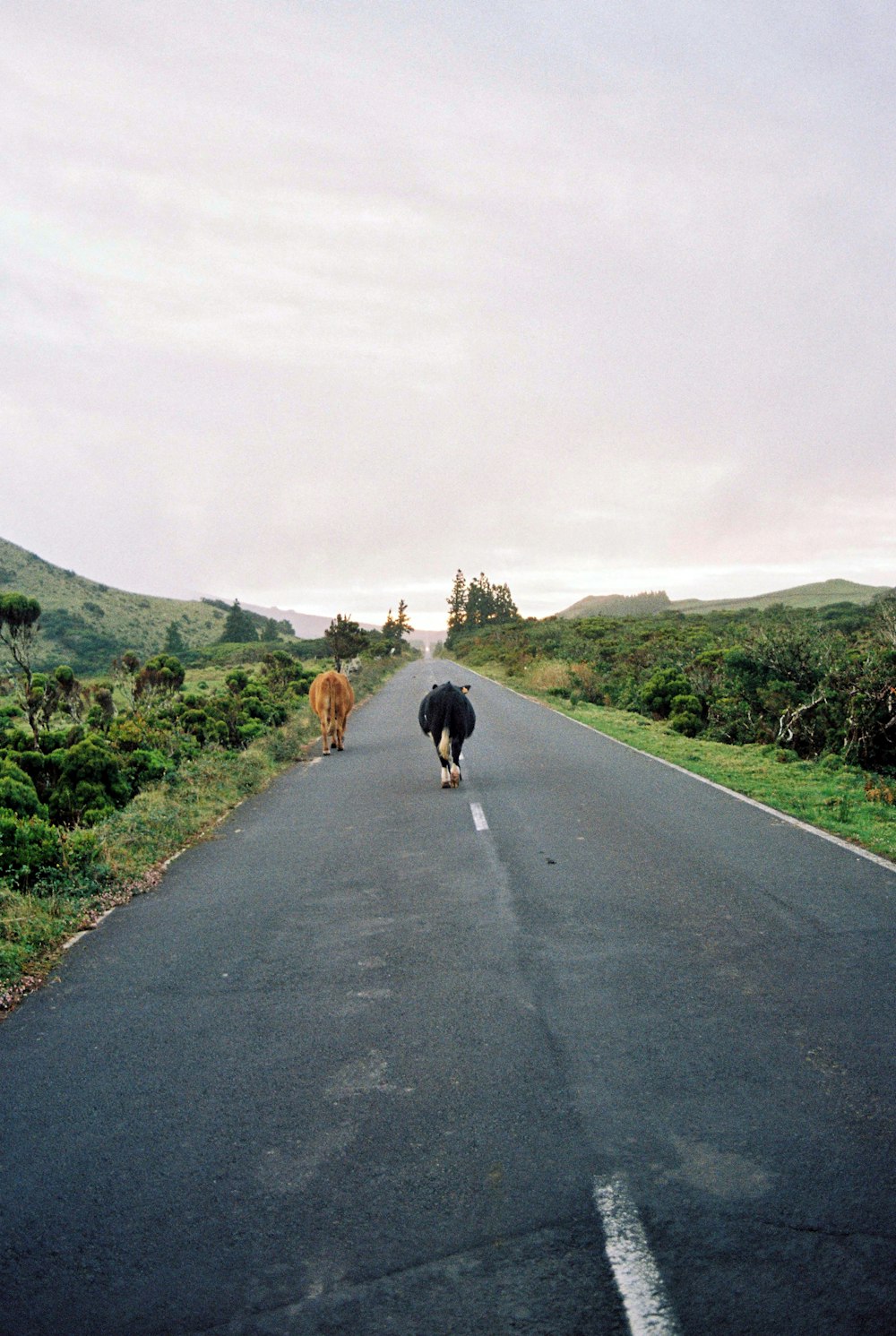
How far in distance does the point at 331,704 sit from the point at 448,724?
19.8 feet

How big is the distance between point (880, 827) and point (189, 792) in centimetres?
932

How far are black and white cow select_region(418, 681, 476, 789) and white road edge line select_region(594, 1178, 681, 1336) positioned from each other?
32.0 ft

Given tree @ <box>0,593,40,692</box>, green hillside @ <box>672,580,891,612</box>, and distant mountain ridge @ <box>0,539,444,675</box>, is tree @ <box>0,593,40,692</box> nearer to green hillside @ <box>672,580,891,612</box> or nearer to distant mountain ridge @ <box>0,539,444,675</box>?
distant mountain ridge @ <box>0,539,444,675</box>

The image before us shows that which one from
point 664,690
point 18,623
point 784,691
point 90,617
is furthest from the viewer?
point 90,617

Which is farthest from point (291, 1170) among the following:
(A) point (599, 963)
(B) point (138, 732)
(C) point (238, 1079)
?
(B) point (138, 732)

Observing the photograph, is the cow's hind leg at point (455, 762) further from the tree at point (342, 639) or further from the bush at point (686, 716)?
the tree at point (342, 639)

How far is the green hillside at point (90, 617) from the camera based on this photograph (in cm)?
7956

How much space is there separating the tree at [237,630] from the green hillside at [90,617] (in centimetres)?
291

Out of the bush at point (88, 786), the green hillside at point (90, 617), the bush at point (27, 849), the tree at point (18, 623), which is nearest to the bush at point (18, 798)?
the bush at point (27, 849)

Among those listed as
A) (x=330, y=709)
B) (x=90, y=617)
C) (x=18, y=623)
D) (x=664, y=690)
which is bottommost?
(x=330, y=709)

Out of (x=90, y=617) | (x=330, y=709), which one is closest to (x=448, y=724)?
(x=330, y=709)

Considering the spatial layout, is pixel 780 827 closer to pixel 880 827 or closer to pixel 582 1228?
pixel 880 827

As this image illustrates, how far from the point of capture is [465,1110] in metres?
3.90

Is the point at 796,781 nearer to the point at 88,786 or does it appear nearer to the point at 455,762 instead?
the point at 455,762
